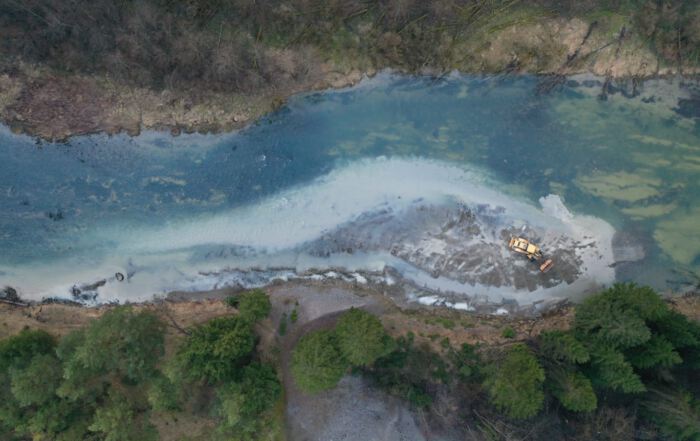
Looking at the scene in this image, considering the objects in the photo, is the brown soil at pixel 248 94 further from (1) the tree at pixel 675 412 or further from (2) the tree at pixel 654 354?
(1) the tree at pixel 675 412

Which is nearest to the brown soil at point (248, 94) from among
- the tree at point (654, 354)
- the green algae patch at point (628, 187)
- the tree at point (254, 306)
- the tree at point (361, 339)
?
the green algae patch at point (628, 187)

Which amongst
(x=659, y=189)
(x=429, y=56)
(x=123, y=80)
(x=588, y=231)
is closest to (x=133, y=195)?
(x=123, y=80)

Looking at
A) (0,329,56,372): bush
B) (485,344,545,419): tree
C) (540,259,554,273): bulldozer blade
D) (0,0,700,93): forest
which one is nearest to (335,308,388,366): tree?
(485,344,545,419): tree

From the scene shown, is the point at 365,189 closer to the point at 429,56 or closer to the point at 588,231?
the point at 429,56

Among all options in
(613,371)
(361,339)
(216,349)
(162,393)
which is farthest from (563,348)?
(162,393)

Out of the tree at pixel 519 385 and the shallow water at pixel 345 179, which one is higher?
the shallow water at pixel 345 179

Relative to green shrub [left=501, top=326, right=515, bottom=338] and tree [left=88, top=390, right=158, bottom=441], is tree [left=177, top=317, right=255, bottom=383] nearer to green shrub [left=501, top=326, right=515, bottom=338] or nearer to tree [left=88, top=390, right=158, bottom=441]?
tree [left=88, top=390, right=158, bottom=441]

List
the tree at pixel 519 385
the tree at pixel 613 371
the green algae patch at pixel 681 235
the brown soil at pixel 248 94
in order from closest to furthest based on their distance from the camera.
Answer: the tree at pixel 613 371
the tree at pixel 519 385
the brown soil at pixel 248 94
the green algae patch at pixel 681 235
